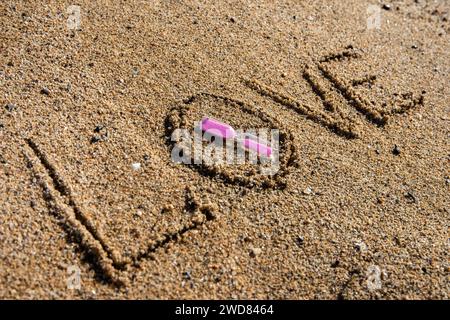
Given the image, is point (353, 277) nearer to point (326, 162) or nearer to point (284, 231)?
point (284, 231)

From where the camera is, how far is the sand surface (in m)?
2.30

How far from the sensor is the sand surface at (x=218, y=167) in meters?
2.30

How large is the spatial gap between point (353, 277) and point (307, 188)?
0.52 meters

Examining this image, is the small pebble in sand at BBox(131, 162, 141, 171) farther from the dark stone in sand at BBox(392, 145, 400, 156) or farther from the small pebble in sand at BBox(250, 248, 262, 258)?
the dark stone in sand at BBox(392, 145, 400, 156)

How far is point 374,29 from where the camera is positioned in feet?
12.1

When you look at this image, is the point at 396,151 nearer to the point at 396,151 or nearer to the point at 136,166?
the point at 396,151

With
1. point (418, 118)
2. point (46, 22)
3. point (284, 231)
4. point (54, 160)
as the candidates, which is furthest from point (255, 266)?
point (46, 22)

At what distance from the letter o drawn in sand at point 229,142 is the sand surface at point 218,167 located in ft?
0.05

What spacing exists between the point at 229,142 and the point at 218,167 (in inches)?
7.9

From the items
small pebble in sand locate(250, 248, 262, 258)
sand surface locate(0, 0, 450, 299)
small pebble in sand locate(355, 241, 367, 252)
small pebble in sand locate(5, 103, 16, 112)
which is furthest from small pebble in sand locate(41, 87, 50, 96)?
small pebble in sand locate(355, 241, 367, 252)

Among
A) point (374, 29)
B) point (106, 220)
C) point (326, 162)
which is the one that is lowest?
point (106, 220)

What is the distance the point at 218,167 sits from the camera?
2635 millimetres

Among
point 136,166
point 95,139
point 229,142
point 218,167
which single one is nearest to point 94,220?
point 136,166

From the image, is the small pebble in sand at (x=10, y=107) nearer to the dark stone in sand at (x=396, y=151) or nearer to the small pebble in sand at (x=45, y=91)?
the small pebble in sand at (x=45, y=91)
